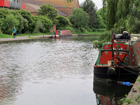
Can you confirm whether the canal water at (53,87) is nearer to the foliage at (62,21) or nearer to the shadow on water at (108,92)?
the shadow on water at (108,92)

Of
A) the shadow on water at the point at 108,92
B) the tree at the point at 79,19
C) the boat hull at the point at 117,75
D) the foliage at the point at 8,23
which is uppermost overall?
the tree at the point at 79,19

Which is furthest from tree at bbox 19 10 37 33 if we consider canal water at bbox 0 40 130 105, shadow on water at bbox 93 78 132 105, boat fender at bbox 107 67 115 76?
boat fender at bbox 107 67 115 76

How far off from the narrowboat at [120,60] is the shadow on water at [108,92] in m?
0.39

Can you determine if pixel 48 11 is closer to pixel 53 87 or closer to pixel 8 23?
pixel 8 23

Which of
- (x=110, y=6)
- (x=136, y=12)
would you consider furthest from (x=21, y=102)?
(x=110, y=6)

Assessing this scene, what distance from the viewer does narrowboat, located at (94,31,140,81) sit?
13.7 metres

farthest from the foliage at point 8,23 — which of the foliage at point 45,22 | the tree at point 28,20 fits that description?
the foliage at point 45,22

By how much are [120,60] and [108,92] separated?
2211 mm

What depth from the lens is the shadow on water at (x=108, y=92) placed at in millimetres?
10938

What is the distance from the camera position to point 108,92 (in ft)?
40.5

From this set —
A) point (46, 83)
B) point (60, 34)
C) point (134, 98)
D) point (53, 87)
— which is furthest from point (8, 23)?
point (134, 98)

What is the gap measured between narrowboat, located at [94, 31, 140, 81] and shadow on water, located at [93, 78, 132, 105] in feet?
1.28

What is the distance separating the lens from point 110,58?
1489 centimetres

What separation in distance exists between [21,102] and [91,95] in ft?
9.38
